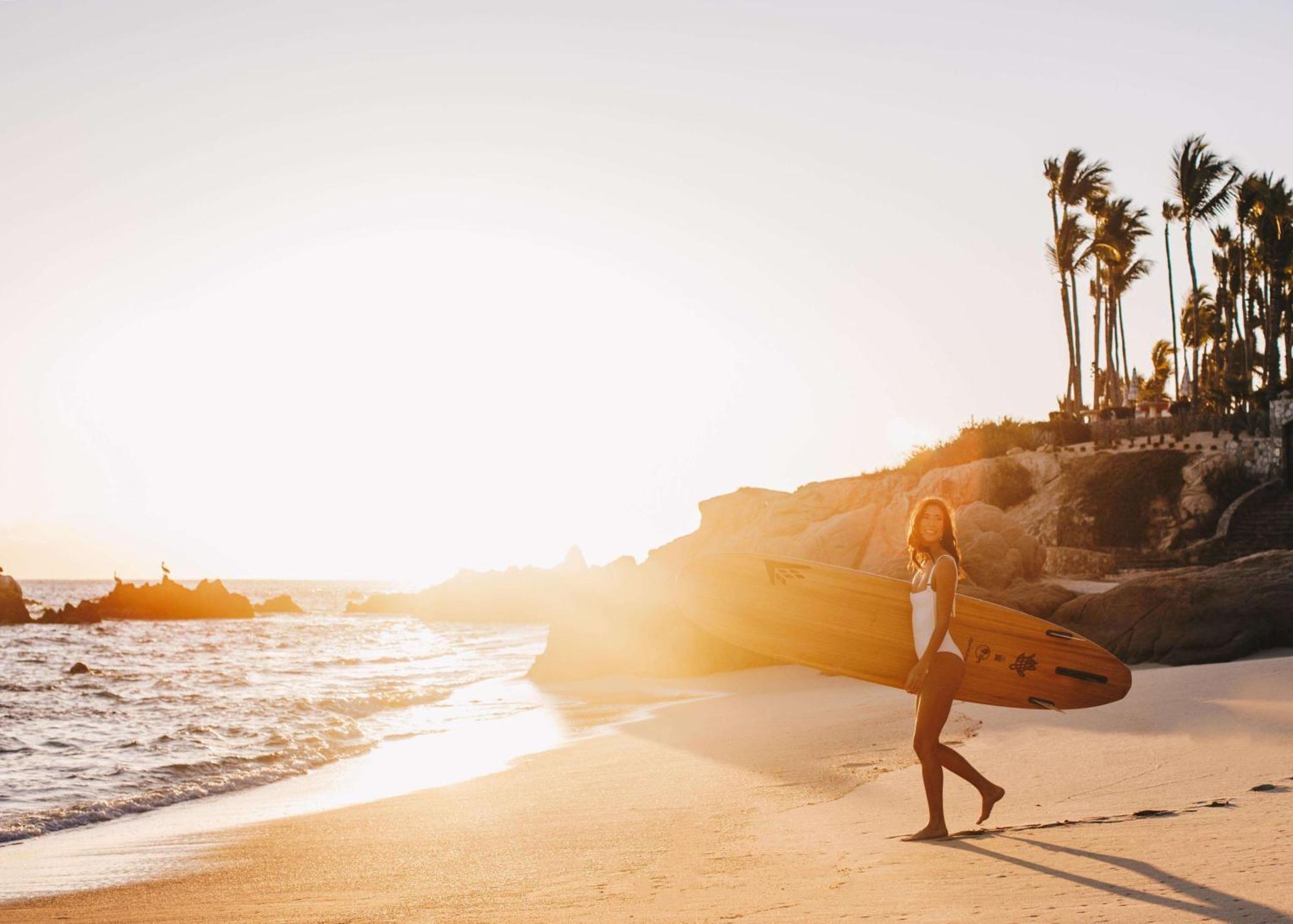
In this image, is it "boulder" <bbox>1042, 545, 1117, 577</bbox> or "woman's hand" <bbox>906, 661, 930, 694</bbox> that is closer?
"woman's hand" <bbox>906, 661, 930, 694</bbox>

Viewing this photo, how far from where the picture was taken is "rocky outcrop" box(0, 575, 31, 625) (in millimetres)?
49906

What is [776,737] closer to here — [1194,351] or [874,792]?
[874,792]

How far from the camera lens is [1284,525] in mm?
21766

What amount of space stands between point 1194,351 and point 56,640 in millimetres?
50031

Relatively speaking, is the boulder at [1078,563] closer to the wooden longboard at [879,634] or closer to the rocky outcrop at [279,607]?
the wooden longboard at [879,634]

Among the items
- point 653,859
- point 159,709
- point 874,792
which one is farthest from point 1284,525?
point 159,709

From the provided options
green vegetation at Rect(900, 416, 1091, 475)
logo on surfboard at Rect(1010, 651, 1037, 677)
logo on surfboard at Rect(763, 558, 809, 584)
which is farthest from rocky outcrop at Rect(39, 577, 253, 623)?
logo on surfboard at Rect(1010, 651, 1037, 677)

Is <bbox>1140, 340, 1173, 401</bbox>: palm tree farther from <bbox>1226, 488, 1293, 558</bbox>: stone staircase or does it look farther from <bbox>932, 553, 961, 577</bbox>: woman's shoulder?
<bbox>932, 553, 961, 577</bbox>: woman's shoulder

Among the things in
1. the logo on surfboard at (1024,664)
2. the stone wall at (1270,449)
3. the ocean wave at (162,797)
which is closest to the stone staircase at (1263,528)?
the stone wall at (1270,449)

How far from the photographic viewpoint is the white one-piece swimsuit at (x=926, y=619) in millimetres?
4750

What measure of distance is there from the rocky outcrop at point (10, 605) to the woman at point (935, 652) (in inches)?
2301

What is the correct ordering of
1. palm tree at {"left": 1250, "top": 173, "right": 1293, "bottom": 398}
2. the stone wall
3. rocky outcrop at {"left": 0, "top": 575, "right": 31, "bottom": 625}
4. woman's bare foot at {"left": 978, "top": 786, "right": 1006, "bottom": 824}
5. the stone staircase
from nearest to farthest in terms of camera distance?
woman's bare foot at {"left": 978, "top": 786, "right": 1006, "bottom": 824} → the stone staircase → the stone wall → palm tree at {"left": 1250, "top": 173, "right": 1293, "bottom": 398} → rocky outcrop at {"left": 0, "top": 575, "right": 31, "bottom": 625}

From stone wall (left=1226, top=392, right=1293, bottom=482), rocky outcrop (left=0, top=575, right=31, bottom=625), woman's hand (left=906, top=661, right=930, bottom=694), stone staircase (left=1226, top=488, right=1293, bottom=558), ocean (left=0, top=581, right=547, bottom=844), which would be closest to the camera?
woman's hand (left=906, top=661, right=930, bottom=694)

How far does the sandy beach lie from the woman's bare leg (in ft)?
0.61
